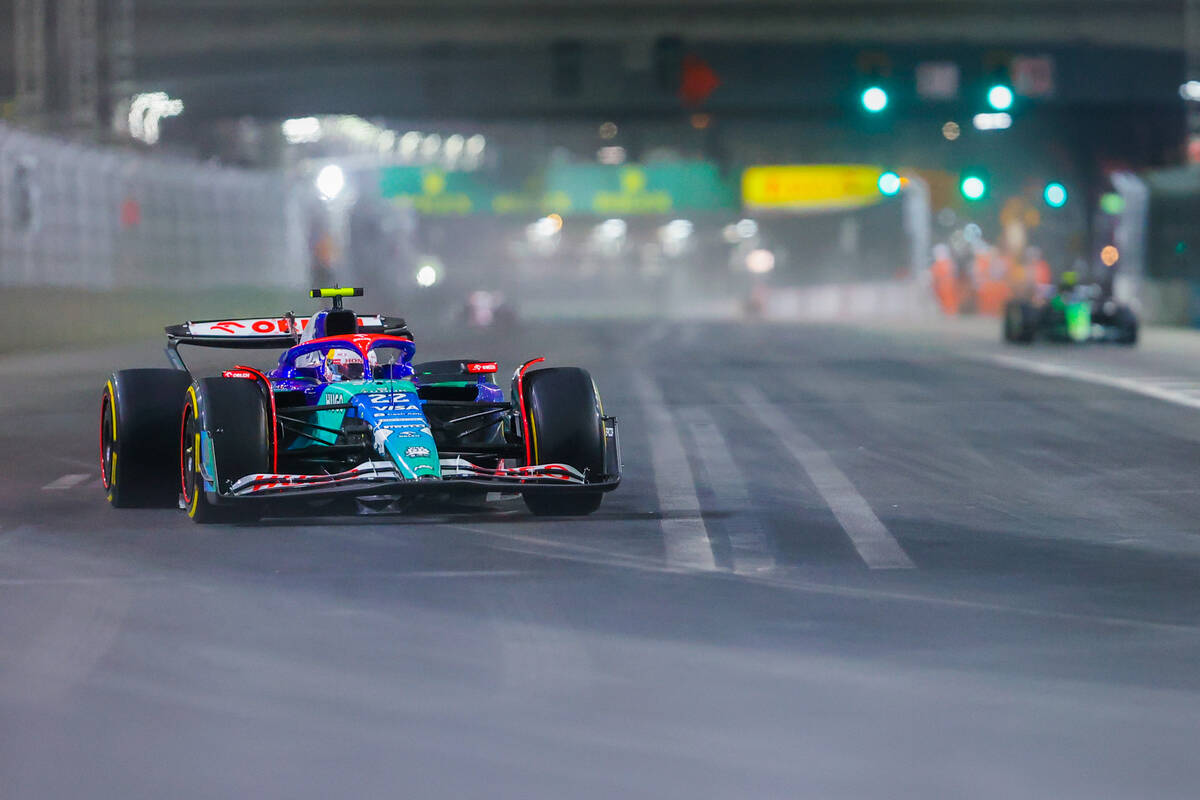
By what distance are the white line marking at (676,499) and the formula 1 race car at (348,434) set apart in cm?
46

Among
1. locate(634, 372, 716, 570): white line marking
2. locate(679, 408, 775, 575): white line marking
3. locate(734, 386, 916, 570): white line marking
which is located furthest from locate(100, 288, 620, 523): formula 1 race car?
locate(734, 386, 916, 570): white line marking

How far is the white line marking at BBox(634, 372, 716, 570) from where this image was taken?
9.51 meters

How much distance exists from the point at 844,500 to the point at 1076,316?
23728mm

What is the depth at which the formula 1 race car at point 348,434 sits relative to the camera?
33.2 ft

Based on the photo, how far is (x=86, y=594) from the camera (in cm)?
841

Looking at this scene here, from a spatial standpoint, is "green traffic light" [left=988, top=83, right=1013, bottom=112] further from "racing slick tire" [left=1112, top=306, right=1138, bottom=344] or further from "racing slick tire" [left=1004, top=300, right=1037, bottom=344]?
"racing slick tire" [left=1112, top=306, right=1138, bottom=344]

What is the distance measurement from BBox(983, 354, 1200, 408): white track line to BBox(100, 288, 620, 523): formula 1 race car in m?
10.1

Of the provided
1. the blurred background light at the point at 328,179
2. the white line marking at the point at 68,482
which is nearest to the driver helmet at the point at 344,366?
the white line marking at the point at 68,482

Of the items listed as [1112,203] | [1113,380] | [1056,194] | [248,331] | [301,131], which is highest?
[301,131]

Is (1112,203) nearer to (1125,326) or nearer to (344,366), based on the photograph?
(1125,326)

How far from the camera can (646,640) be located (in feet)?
24.0

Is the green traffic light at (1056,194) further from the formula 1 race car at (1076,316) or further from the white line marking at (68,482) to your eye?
the white line marking at (68,482)

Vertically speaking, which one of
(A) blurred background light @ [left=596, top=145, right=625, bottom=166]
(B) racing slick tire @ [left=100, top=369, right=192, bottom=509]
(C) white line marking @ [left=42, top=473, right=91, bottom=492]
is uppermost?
(A) blurred background light @ [left=596, top=145, right=625, bottom=166]

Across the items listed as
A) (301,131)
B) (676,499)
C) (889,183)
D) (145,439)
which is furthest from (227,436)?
(301,131)
